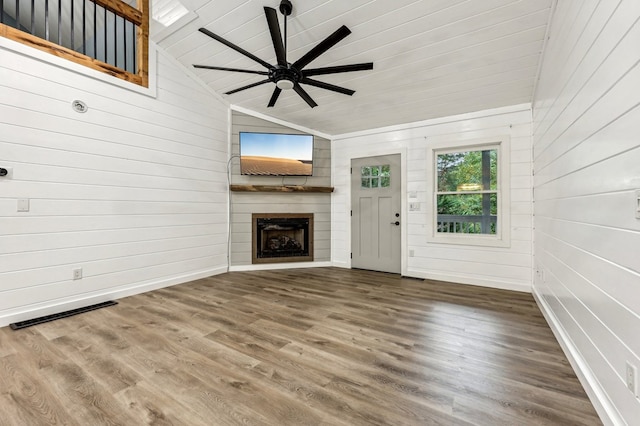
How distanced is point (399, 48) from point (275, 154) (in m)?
2.56

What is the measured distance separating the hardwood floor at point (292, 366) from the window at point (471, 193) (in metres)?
1.17

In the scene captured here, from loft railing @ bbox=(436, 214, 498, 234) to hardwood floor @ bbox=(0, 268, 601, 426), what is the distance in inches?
47.0

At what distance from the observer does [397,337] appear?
7.45ft

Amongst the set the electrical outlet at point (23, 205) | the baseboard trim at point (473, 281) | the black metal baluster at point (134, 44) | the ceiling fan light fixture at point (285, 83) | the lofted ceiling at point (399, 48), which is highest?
the black metal baluster at point (134, 44)

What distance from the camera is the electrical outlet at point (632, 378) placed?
1.10 metres

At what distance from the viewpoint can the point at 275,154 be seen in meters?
4.72

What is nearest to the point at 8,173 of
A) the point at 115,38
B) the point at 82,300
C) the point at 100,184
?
the point at 100,184

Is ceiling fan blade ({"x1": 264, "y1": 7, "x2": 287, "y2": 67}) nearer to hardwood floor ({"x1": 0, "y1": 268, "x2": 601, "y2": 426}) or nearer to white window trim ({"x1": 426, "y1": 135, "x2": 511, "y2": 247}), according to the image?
hardwood floor ({"x1": 0, "y1": 268, "x2": 601, "y2": 426})

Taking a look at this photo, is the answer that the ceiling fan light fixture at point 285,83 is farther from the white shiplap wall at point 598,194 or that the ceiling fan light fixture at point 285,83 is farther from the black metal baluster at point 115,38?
the black metal baluster at point 115,38

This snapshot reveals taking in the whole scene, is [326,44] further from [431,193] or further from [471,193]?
[471,193]

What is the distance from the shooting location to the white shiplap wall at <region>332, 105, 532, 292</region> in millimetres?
3623

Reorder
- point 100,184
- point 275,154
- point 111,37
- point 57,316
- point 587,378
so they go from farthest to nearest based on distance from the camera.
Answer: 1. point 275,154
2. point 111,37
3. point 100,184
4. point 57,316
5. point 587,378

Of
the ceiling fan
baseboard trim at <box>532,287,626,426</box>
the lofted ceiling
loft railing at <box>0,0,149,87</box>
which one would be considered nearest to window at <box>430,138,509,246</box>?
the lofted ceiling

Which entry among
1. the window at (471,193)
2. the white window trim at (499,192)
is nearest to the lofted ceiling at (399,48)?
the white window trim at (499,192)
